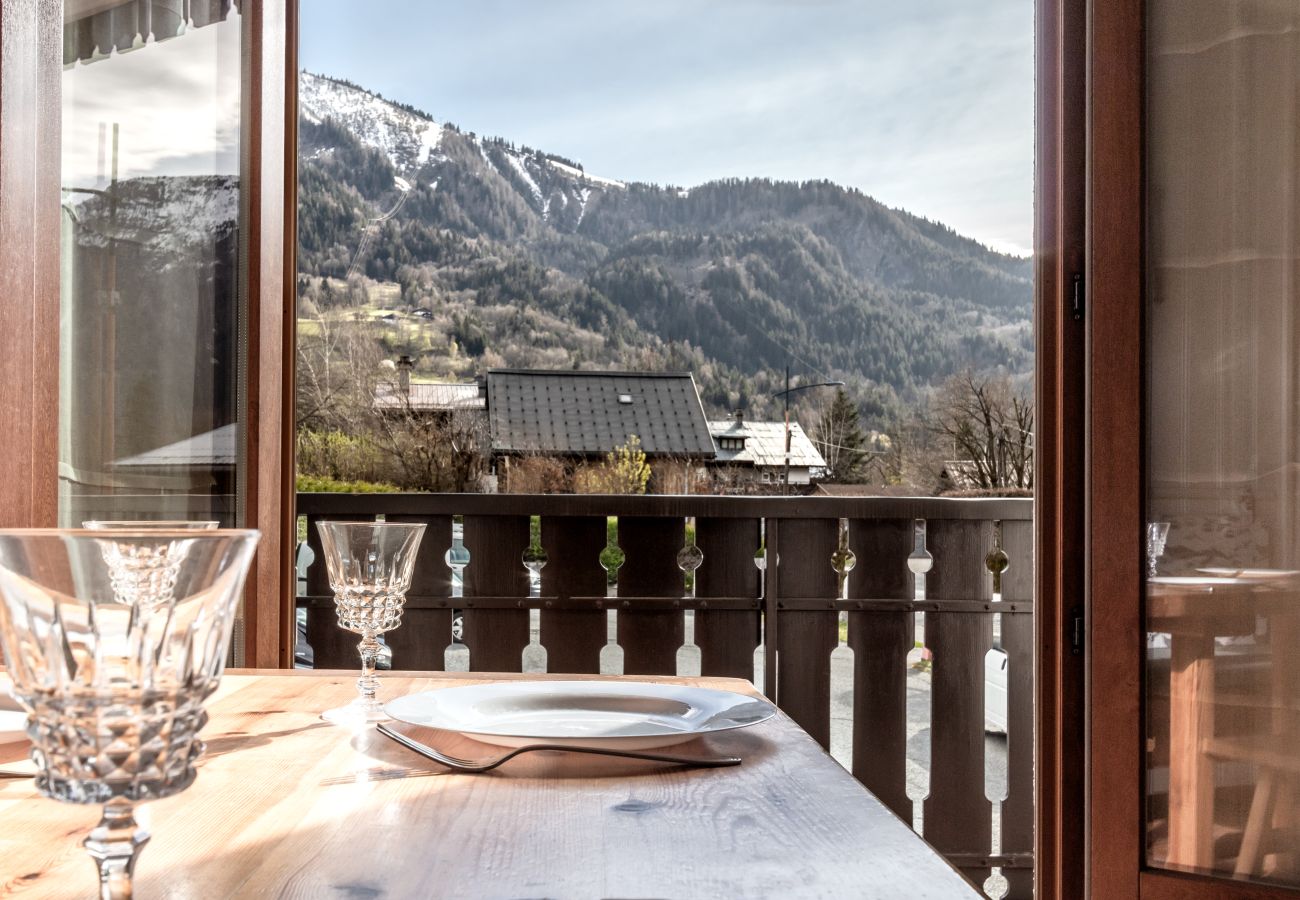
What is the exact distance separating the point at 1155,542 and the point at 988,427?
2.46 metres

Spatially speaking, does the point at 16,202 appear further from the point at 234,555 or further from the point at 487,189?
the point at 487,189

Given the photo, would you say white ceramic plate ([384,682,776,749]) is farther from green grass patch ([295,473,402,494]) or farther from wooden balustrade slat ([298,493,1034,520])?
green grass patch ([295,473,402,494])

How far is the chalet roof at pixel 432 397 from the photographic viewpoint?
4.08 metres

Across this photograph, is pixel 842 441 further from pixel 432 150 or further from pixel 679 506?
pixel 432 150

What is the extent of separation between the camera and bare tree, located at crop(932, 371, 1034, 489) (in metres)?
3.72

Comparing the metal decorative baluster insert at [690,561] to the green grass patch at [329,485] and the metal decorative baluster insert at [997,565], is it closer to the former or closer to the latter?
the metal decorative baluster insert at [997,565]

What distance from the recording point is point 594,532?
2230 mm

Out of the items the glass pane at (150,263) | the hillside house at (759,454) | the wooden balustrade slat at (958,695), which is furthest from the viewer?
the hillside house at (759,454)

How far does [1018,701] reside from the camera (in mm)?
2180

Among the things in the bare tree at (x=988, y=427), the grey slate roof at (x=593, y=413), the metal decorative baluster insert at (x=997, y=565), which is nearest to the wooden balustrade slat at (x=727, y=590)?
the metal decorative baluster insert at (x=997, y=565)

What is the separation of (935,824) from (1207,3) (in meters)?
1.64

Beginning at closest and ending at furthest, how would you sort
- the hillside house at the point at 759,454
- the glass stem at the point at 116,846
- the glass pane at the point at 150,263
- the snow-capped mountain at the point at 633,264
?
the glass stem at the point at 116,846 → the glass pane at the point at 150,263 → the hillside house at the point at 759,454 → the snow-capped mountain at the point at 633,264

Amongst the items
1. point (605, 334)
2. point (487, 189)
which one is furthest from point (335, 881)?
point (487, 189)

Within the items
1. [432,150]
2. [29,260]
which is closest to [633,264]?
[432,150]
